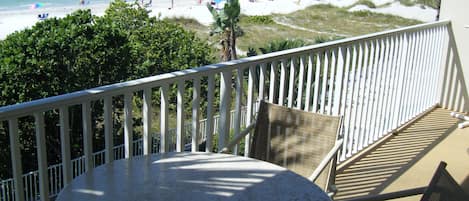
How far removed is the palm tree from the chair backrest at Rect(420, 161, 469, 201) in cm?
1892

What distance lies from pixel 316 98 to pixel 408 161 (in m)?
0.98

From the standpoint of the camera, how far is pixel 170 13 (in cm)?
3891

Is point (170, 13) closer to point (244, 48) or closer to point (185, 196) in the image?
point (244, 48)

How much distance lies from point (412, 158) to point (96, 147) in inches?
488

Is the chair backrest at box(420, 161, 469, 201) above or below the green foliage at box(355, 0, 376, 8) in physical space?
above

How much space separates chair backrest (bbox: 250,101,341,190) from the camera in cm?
235

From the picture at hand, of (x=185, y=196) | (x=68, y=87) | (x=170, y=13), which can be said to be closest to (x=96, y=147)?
(x=68, y=87)

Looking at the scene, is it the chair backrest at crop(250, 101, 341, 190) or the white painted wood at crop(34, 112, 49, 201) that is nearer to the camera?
the white painted wood at crop(34, 112, 49, 201)

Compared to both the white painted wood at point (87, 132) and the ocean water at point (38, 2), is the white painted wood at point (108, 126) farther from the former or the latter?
the ocean water at point (38, 2)

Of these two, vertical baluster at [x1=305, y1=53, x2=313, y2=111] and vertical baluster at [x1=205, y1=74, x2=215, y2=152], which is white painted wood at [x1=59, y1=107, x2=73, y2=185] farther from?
vertical baluster at [x1=305, y1=53, x2=313, y2=111]

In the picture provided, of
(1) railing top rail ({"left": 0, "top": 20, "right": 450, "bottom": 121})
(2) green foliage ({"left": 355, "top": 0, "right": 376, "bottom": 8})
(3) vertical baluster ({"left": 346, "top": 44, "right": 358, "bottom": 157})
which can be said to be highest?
(1) railing top rail ({"left": 0, "top": 20, "right": 450, "bottom": 121})

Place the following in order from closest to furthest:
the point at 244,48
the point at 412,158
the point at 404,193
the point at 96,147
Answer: the point at 404,193 → the point at 412,158 → the point at 96,147 → the point at 244,48

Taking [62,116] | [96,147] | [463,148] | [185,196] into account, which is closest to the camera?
[185,196]

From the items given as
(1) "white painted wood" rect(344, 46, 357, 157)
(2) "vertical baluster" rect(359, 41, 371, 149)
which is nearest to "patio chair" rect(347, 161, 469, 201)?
(1) "white painted wood" rect(344, 46, 357, 157)
